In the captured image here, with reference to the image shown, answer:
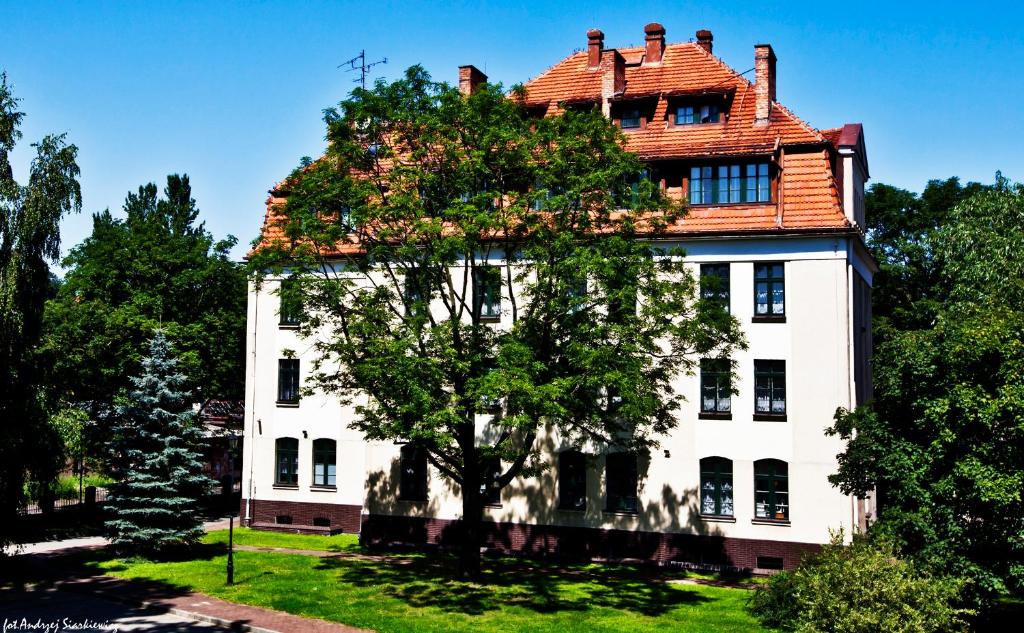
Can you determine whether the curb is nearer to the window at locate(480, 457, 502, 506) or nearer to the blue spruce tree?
the blue spruce tree

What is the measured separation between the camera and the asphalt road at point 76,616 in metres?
20.6

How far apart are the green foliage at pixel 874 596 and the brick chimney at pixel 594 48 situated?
68.7ft

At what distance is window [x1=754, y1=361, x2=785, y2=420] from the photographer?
1135 inches

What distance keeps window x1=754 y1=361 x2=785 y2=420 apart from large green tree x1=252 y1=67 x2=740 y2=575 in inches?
175

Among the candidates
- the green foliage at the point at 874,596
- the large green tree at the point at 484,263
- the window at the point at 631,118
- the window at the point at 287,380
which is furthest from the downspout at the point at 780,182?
the window at the point at 287,380

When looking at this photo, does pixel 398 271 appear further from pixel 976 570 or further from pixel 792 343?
pixel 976 570

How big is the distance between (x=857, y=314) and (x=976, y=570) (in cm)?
1281

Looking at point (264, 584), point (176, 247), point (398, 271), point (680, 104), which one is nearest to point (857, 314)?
point (680, 104)

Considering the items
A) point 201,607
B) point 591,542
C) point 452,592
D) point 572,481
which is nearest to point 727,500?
point 591,542

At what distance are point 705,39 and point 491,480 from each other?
1873 centimetres

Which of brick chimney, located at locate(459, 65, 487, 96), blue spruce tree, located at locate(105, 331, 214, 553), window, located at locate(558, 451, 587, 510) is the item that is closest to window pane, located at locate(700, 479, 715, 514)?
window, located at locate(558, 451, 587, 510)

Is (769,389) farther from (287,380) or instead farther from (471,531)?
(287,380)

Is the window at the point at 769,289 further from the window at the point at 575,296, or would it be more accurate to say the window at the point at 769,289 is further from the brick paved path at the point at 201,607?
the brick paved path at the point at 201,607

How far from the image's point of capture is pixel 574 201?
80.7ft
